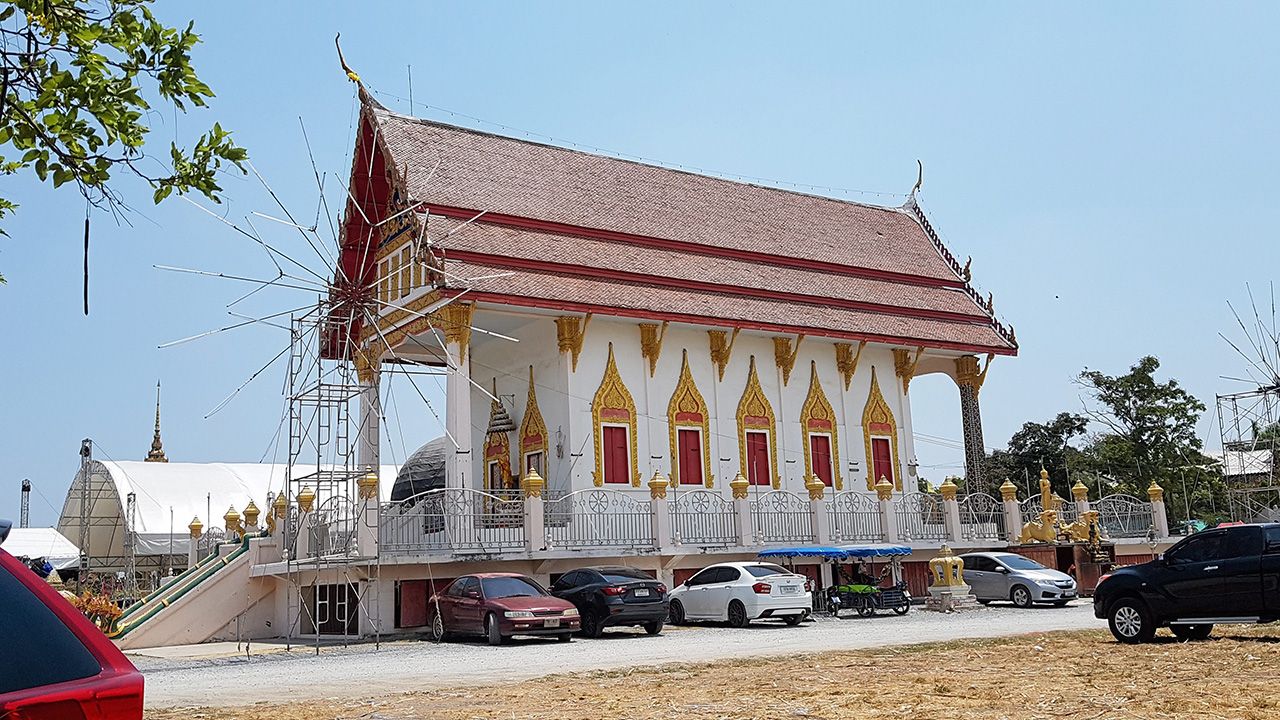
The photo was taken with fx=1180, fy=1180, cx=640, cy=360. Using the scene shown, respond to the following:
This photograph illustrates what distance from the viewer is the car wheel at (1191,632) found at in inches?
558

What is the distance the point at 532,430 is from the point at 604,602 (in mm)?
8923

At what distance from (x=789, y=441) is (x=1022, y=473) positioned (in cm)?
2593

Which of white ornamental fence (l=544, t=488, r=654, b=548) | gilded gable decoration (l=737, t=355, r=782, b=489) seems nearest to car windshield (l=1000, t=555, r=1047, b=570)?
gilded gable decoration (l=737, t=355, r=782, b=489)

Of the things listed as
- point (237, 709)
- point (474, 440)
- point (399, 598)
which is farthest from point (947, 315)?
point (237, 709)

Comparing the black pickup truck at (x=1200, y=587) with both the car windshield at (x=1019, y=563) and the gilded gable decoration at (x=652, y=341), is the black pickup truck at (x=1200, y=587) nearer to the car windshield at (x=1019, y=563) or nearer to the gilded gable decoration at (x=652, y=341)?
the car windshield at (x=1019, y=563)

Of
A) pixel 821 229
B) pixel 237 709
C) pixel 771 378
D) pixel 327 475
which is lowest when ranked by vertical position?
pixel 237 709

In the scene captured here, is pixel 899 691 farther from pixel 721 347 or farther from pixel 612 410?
pixel 721 347

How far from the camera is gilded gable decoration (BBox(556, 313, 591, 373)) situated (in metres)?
26.5

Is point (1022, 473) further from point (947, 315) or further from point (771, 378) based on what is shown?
point (771, 378)

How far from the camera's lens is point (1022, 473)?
5206cm

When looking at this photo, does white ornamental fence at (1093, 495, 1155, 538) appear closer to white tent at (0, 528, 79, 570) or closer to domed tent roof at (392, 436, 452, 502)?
domed tent roof at (392, 436, 452, 502)

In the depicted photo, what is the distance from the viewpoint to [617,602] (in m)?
19.1

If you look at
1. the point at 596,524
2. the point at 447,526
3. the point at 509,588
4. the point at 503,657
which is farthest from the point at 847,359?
the point at 503,657

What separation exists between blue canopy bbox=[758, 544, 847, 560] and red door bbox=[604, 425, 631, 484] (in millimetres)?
4433
